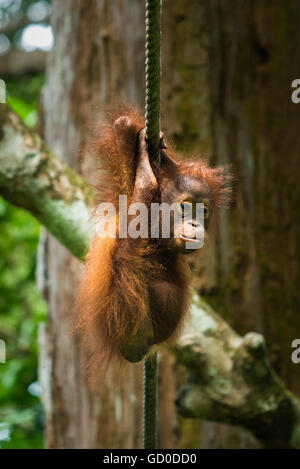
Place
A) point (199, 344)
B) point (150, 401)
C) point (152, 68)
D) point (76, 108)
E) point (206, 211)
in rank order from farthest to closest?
point (76, 108) → point (199, 344) → point (150, 401) → point (206, 211) → point (152, 68)

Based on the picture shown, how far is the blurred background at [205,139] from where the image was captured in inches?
102

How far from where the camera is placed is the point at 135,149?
1.38 meters

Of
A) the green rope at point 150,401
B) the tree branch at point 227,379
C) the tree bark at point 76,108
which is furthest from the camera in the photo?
the tree bark at point 76,108

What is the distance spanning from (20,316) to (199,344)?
3.17 metres

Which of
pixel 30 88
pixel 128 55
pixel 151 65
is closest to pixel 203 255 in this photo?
pixel 128 55

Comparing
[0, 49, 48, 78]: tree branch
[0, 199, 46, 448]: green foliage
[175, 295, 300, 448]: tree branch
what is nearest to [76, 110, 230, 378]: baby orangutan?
[175, 295, 300, 448]: tree branch

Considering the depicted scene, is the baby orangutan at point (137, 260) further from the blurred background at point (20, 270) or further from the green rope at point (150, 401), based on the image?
the blurred background at point (20, 270)

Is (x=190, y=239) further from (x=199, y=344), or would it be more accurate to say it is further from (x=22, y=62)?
(x=22, y=62)

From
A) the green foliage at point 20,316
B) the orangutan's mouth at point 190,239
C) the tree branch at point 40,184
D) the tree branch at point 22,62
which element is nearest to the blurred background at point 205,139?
the green foliage at point 20,316

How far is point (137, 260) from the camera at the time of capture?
1275 mm

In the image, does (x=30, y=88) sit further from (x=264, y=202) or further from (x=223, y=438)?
(x=223, y=438)

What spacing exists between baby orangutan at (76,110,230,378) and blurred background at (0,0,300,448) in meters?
1.17

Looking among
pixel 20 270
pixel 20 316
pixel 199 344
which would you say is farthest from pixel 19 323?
pixel 199 344

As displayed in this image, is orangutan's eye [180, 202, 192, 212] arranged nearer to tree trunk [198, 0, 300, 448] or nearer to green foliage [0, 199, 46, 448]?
tree trunk [198, 0, 300, 448]
